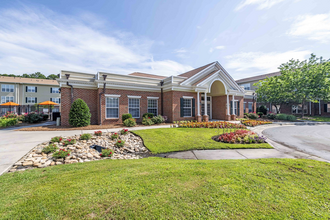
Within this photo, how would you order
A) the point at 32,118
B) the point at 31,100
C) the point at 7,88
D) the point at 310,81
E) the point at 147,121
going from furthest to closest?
the point at 31,100, the point at 7,88, the point at 310,81, the point at 32,118, the point at 147,121

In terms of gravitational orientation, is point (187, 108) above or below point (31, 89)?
below

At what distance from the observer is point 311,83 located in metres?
19.8

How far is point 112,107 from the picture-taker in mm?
13945

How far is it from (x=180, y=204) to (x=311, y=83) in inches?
1041

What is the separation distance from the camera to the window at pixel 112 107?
45.3 feet

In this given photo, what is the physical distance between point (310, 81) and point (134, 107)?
23.4 meters

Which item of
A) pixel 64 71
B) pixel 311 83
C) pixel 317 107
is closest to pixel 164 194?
pixel 64 71

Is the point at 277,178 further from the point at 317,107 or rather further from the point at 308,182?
the point at 317,107

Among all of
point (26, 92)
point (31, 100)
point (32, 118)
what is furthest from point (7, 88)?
point (32, 118)

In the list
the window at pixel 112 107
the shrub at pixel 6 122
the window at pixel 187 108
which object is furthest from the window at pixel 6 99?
the window at pixel 187 108

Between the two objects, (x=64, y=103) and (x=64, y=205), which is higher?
(x=64, y=103)

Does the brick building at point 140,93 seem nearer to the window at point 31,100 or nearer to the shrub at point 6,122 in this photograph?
the shrub at point 6,122

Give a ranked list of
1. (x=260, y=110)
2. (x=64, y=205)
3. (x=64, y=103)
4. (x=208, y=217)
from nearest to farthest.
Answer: (x=208, y=217)
(x=64, y=205)
(x=64, y=103)
(x=260, y=110)

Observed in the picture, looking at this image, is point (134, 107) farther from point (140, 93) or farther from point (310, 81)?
point (310, 81)
